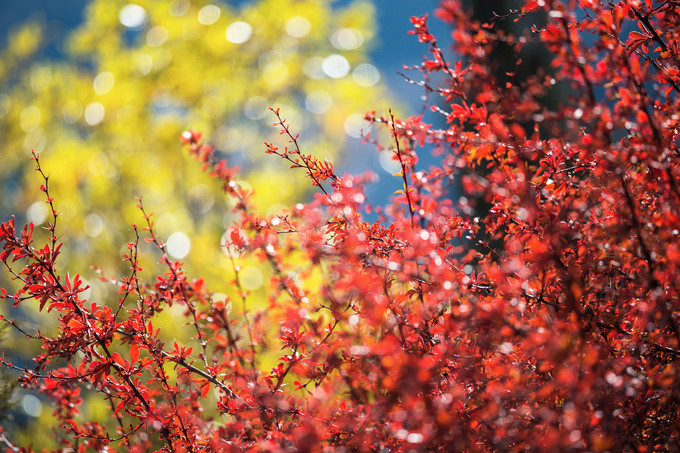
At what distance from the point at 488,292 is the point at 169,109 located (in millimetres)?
7239

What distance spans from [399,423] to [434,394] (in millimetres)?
483

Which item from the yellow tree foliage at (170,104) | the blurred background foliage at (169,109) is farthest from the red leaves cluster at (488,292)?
the yellow tree foliage at (170,104)

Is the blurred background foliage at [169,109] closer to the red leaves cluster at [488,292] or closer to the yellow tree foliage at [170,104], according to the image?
the yellow tree foliage at [170,104]

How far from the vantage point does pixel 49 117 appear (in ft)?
23.8

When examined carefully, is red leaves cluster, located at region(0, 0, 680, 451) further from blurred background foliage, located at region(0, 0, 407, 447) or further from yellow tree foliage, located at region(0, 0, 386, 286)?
yellow tree foliage, located at region(0, 0, 386, 286)

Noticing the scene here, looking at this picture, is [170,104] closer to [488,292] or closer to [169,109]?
[169,109]

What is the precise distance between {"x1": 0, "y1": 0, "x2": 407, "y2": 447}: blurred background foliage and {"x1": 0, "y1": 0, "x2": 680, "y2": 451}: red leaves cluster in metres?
4.32

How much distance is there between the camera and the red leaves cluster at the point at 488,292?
103 cm

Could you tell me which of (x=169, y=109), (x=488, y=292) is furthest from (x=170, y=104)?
(x=488, y=292)

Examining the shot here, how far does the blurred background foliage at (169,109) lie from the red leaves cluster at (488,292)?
14.2ft

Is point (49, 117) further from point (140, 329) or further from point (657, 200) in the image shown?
point (657, 200)

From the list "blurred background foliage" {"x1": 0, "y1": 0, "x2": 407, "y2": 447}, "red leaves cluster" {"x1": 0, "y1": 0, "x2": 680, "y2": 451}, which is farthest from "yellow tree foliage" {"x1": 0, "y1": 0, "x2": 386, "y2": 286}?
"red leaves cluster" {"x1": 0, "y1": 0, "x2": 680, "y2": 451}

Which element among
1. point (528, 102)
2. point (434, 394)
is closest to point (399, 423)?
point (434, 394)

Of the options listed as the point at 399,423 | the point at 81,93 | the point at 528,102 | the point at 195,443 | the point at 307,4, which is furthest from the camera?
the point at 307,4
